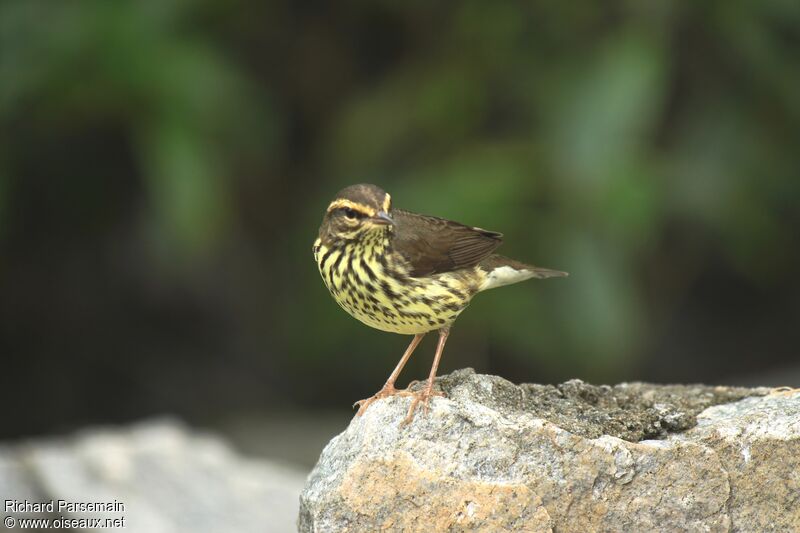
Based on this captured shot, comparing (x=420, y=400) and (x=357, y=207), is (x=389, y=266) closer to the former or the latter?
(x=357, y=207)

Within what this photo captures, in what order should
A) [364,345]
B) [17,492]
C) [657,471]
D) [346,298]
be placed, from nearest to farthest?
1. [657,471]
2. [346,298]
3. [17,492]
4. [364,345]

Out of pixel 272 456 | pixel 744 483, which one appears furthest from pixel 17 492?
pixel 744 483

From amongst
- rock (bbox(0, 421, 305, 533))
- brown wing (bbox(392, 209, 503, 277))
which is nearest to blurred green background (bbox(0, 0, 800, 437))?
rock (bbox(0, 421, 305, 533))

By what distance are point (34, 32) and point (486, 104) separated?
3658mm

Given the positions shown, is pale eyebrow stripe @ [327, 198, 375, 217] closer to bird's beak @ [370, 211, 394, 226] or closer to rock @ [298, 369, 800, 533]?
bird's beak @ [370, 211, 394, 226]

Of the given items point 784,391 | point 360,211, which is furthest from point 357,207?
point 784,391

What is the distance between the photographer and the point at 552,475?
4281 mm

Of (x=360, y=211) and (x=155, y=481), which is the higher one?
(x=155, y=481)

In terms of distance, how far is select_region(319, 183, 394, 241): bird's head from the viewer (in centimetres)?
475

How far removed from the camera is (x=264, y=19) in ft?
33.3

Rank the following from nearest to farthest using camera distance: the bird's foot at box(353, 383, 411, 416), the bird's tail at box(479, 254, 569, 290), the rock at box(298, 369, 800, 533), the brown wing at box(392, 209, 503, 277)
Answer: the rock at box(298, 369, 800, 533), the bird's foot at box(353, 383, 411, 416), the brown wing at box(392, 209, 503, 277), the bird's tail at box(479, 254, 569, 290)

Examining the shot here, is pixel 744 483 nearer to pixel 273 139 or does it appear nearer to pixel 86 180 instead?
pixel 273 139

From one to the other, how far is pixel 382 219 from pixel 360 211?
0.36 ft

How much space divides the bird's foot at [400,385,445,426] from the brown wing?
2.05 feet
